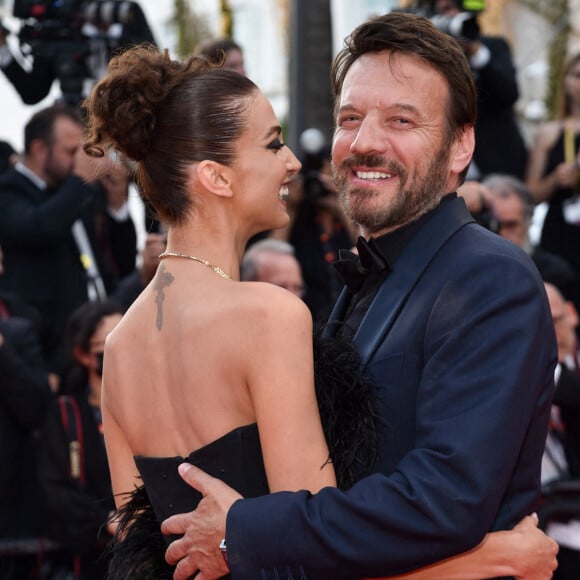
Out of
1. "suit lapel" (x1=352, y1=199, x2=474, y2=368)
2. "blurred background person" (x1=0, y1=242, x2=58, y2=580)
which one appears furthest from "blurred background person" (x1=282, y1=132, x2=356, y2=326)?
"suit lapel" (x1=352, y1=199, x2=474, y2=368)

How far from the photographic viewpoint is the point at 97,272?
20.2 feet

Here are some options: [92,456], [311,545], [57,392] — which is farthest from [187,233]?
[57,392]

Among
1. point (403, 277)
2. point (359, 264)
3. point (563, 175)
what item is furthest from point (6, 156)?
point (403, 277)

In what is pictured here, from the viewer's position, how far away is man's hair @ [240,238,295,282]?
561 cm

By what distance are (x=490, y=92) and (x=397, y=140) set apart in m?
3.77

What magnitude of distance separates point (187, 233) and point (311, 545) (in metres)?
0.77

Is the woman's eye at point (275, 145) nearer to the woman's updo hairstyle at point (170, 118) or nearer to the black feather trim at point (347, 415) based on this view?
the woman's updo hairstyle at point (170, 118)

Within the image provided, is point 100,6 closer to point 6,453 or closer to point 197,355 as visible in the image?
point 6,453

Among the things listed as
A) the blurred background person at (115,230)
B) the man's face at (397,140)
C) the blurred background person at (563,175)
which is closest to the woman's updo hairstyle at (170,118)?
the man's face at (397,140)

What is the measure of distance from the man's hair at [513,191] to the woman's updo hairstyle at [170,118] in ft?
11.2

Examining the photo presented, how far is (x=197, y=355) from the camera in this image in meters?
2.46

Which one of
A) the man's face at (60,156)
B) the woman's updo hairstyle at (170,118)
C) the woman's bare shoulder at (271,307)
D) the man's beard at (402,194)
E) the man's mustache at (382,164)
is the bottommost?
the man's face at (60,156)

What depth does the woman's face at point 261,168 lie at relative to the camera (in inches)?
104

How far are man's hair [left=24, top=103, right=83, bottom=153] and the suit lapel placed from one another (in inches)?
147
